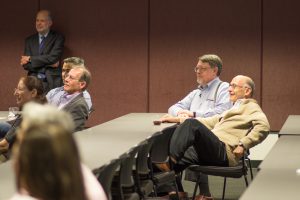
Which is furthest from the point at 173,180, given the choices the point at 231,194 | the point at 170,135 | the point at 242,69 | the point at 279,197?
the point at 242,69

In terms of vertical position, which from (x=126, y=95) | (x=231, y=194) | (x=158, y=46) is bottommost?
(x=231, y=194)

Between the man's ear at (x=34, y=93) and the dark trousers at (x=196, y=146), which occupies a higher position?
the man's ear at (x=34, y=93)

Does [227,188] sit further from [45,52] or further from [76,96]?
[45,52]

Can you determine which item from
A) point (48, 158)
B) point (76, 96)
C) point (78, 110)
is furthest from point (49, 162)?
point (76, 96)

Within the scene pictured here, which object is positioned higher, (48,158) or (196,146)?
(48,158)

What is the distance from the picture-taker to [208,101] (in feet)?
23.2

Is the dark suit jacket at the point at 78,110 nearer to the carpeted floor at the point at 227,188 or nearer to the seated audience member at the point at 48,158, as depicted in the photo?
the carpeted floor at the point at 227,188

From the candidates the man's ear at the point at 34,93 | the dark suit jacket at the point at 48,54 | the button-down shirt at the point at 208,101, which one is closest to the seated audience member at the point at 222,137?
the button-down shirt at the point at 208,101

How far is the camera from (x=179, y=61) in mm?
9219

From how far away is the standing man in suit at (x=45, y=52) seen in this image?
8.98m

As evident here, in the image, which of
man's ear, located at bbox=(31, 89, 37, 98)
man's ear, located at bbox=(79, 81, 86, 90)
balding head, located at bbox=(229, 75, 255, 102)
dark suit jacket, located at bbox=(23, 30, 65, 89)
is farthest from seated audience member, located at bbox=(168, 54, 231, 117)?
dark suit jacket, located at bbox=(23, 30, 65, 89)

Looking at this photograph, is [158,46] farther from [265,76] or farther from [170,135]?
[170,135]

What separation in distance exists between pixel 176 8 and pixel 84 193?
7522 mm

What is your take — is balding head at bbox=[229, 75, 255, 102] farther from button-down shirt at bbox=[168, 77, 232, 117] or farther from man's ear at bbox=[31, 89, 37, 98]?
man's ear at bbox=[31, 89, 37, 98]
